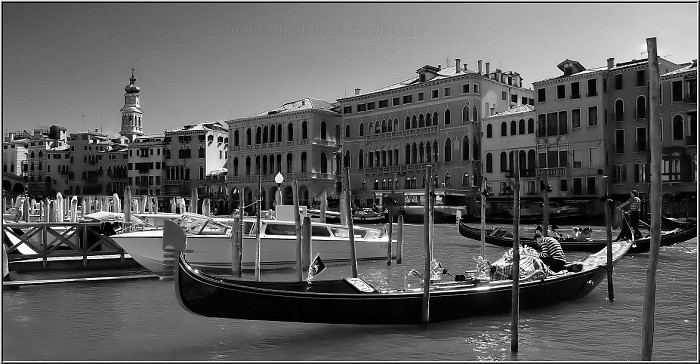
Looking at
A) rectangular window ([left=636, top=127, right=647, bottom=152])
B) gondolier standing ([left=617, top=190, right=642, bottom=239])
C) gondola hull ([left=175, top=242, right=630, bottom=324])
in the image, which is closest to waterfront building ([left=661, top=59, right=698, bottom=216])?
rectangular window ([left=636, top=127, right=647, bottom=152])

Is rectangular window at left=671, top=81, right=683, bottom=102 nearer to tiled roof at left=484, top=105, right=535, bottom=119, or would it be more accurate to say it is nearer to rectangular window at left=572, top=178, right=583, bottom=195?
rectangular window at left=572, top=178, right=583, bottom=195

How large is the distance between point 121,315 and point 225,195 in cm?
4054

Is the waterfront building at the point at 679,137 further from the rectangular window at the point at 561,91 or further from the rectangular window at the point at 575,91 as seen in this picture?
the rectangular window at the point at 561,91

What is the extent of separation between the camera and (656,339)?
6.95 m

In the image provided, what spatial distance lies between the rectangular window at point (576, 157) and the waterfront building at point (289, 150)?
54.9ft

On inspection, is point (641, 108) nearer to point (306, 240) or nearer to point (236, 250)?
point (306, 240)

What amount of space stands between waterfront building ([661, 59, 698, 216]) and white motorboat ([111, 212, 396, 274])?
1654 cm

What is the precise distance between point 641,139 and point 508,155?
6.48m

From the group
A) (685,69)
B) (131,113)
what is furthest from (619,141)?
(131,113)

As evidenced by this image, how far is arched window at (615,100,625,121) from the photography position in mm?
28234

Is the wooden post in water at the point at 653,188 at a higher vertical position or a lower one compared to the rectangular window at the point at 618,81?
lower

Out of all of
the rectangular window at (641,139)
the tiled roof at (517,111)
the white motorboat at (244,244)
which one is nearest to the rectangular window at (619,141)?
the rectangular window at (641,139)

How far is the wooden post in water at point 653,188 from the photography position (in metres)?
4.72

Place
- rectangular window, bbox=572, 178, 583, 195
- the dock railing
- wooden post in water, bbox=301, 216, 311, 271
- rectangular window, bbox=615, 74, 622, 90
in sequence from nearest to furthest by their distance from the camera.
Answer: wooden post in water, bbox=301, 216, 311, 271 → the dock railing → rectangular window, bbox=615, 74, 622, 90 → rectangular window, bbox=572, 178, 583, 195
